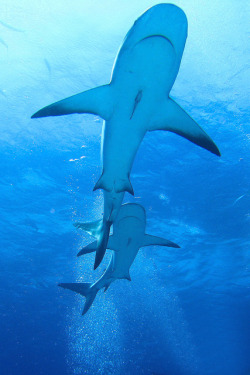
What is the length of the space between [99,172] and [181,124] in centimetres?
932

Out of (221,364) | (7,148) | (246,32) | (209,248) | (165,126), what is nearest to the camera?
(165,126)

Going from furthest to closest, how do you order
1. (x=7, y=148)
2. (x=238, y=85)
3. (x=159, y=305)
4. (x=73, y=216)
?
(x=159, y=305), (x=73, y=216), (x=7, y=148), (x=238, y=85)

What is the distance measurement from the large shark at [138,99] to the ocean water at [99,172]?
6121 mm

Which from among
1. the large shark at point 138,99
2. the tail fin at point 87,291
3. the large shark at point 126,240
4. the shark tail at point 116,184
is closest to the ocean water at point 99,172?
the large shark at point 126,240

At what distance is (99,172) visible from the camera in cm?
1289

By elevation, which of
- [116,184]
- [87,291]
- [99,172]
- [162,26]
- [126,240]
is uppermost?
[162,26]

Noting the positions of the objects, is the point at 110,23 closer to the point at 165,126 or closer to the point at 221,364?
the point at 165,126

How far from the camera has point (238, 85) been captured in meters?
9.23

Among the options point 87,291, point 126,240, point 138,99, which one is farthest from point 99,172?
point 138,99

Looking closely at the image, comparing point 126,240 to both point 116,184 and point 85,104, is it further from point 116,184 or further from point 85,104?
point 85,104

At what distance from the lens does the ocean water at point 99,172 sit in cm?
860

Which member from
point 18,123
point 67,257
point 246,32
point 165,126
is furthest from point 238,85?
point 67,257

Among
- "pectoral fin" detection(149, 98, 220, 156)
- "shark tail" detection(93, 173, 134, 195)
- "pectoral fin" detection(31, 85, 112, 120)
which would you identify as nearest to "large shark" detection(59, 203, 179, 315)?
"shark tail" detection(93, 173, 134, 195)

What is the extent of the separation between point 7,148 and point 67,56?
5.80m
